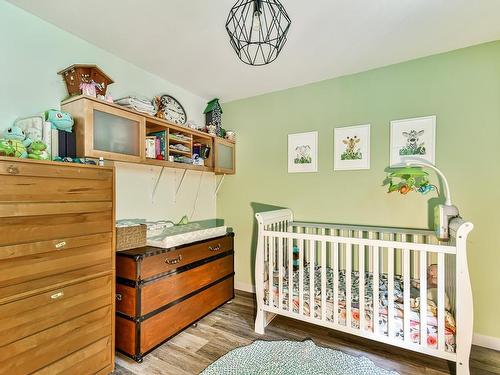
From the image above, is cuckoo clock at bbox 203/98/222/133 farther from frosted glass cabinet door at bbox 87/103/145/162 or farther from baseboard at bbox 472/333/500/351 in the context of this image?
baseboard at bbox 472/333/500/351

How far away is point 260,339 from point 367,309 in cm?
85

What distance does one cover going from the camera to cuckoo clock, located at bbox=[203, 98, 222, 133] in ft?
9.67

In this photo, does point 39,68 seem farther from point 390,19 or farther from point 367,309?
point 367,309

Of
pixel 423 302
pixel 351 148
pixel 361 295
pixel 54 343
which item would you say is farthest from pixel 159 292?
pixel 351 148

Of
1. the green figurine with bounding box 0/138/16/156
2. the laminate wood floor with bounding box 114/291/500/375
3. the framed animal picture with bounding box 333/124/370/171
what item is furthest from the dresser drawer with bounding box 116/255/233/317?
the framed animal picture with bounding box 333/124/370/171

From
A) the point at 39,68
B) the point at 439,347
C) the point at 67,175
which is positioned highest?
the point at 39,68

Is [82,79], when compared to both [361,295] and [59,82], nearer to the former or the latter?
[59,82]

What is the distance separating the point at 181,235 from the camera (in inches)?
81.3

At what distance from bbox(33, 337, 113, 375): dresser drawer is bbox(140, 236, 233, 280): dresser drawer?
1.45 ft

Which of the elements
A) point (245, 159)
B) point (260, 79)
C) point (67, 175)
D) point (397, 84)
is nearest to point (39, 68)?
point (67, 175)

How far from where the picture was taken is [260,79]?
2516 mm

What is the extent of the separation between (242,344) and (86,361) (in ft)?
3.36

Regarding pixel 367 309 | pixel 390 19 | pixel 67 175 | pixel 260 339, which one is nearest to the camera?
pixel 67 175

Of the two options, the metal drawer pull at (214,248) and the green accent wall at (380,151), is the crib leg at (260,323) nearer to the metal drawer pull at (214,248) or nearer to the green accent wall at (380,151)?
the metal drawer pull at (214,248)
